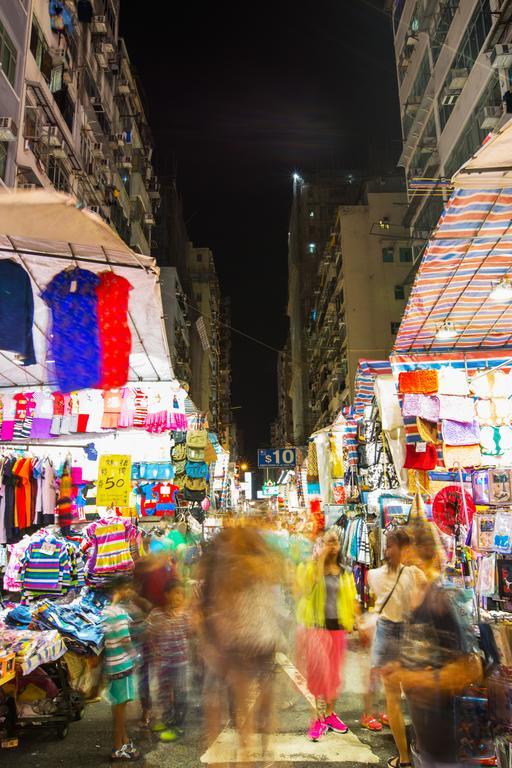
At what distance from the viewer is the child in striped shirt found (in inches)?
194

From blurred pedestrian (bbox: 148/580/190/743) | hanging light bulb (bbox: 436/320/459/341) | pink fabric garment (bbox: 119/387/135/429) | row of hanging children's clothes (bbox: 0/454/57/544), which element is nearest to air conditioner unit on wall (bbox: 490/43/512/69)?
hanging light bulb (bbox: 436/320/459/341)

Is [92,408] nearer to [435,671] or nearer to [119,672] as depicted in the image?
[119,672]

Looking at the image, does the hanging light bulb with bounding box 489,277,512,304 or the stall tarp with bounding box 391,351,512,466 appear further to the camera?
the stall tarp with bounding box 391,351,512,466

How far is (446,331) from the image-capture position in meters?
6.41

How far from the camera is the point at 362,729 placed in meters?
5.54

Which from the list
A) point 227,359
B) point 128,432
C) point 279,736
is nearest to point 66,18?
point 128,432

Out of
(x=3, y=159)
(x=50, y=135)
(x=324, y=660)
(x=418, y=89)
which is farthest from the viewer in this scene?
(x=418, y=89)

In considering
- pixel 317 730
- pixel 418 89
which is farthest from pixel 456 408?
pixel 418 89

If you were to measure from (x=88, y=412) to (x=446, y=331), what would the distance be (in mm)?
5187

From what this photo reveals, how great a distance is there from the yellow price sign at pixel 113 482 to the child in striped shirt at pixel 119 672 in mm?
2956

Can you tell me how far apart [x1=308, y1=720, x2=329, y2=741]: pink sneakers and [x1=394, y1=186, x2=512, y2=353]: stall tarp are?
14.1ft

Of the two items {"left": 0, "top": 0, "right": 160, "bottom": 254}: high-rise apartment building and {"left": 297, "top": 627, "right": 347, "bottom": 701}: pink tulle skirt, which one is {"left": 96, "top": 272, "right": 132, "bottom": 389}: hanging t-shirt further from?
{"left": 0, "top": 0, "right": 160, "bottom": 254}: high-rise apartment building

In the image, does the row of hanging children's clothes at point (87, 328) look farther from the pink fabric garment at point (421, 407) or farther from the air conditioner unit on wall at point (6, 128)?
the air conditioner unit on wall at point (6, 128)

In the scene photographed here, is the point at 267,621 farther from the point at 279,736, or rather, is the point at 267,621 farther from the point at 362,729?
the point at 362,729
